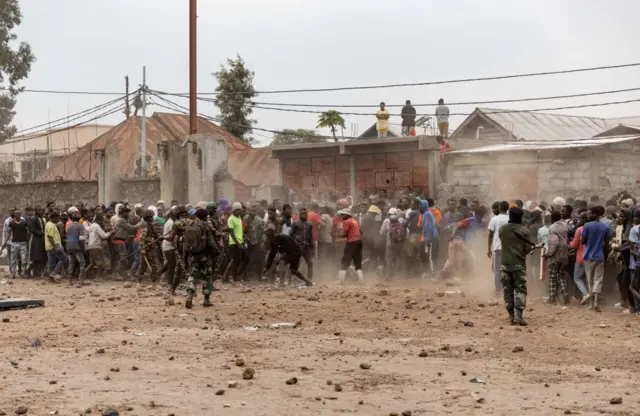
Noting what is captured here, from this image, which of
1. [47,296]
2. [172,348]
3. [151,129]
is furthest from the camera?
[151,129]

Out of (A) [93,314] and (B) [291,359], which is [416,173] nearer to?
(A) [93,314]

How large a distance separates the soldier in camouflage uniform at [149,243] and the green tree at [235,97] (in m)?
23.0

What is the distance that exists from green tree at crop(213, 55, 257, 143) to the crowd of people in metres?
20.0

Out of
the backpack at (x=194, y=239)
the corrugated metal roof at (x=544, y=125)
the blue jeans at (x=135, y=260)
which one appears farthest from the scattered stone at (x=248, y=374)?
the corrugated metal roof at (x=544, y=125)

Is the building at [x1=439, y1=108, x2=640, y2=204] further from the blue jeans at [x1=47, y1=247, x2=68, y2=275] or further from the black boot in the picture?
the black boot

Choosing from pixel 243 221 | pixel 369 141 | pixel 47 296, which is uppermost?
pixel 369 141

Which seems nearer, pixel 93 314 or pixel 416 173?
pixel 93 314

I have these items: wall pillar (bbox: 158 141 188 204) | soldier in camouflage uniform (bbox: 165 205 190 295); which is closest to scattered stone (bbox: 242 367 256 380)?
soldier in camouflage uniform (bbox: 165 205 190 295)

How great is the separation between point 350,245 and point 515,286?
264 inches

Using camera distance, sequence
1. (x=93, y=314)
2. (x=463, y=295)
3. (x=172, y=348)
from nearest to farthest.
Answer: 1. (x=172, y=348)
2. (x=93, y=314)
3. (x=463, y=295)

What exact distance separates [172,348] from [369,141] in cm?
1781

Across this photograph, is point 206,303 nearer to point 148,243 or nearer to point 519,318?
point 148,243

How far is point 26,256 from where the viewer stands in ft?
78.4

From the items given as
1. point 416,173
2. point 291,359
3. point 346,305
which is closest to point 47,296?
point 346,305
